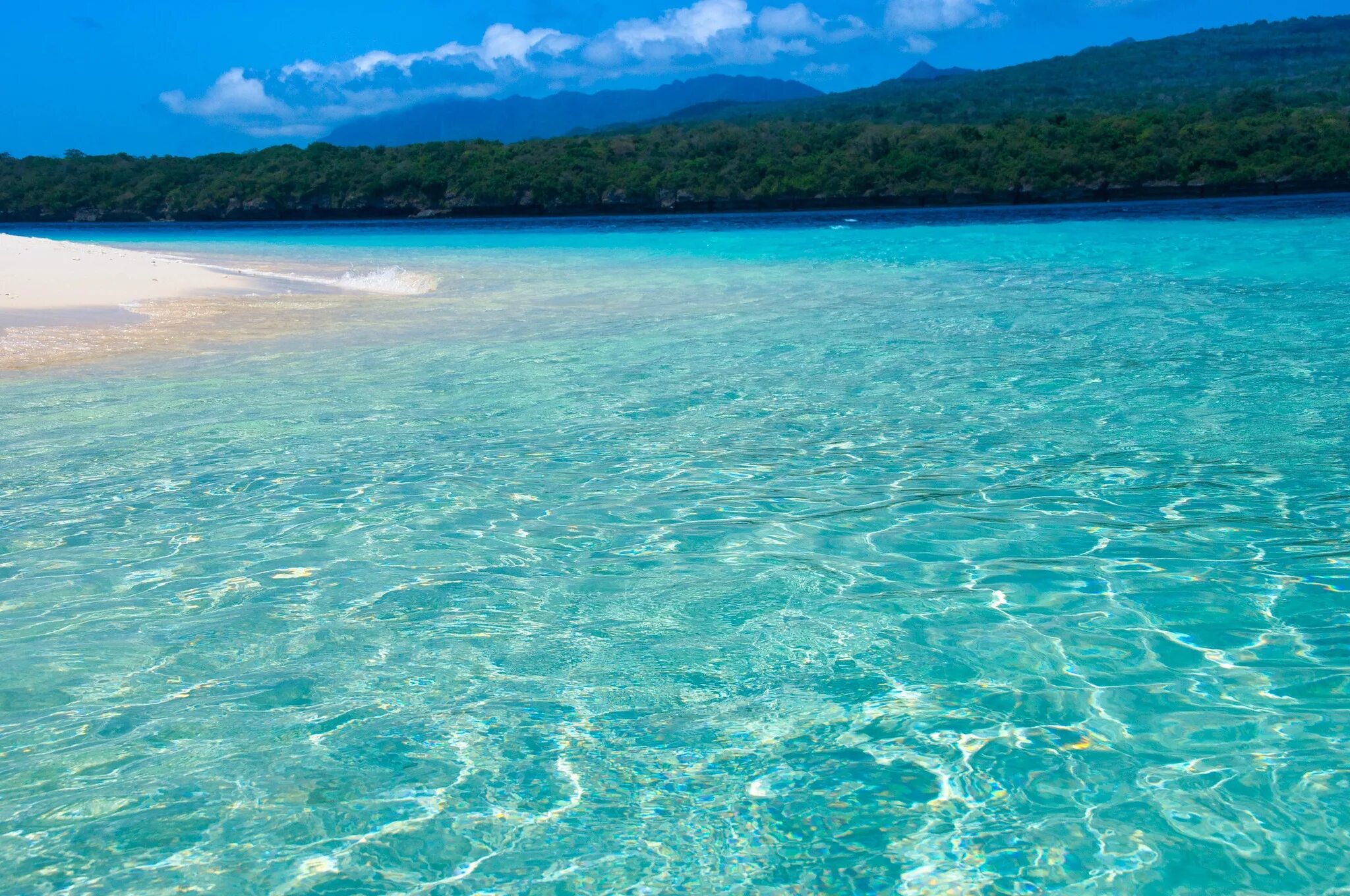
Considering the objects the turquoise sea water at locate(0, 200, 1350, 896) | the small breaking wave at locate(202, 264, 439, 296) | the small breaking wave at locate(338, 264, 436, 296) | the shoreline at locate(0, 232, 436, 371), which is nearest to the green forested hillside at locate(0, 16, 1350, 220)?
the small breaking wave at locate(202, 264, 439, 296)

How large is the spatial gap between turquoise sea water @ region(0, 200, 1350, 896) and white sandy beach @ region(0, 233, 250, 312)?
16.8 feet

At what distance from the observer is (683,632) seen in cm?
330

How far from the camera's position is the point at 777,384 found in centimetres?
719

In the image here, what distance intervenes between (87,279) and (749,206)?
35636 mm

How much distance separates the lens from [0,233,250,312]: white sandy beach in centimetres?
1191

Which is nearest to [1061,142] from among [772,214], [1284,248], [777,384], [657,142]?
[772,214]

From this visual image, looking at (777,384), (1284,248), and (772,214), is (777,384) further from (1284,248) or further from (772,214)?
(772,214)

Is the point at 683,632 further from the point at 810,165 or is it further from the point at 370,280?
the point at 810,165

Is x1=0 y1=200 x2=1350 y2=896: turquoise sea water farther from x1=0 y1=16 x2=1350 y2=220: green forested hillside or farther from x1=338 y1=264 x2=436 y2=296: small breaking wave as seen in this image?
x1=0 y1=16 x2=1350 y2=220: green forested hillside

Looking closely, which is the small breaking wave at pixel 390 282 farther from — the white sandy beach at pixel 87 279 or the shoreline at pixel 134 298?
the white sandy beach at pixel 87 279

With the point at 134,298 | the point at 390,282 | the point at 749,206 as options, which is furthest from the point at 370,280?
the point at 749,206

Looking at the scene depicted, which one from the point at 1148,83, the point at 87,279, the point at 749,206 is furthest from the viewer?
the point at 1148,83

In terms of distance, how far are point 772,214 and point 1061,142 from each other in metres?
12.2

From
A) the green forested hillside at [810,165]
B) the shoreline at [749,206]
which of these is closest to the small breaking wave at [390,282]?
the shoreline at [749,206]
